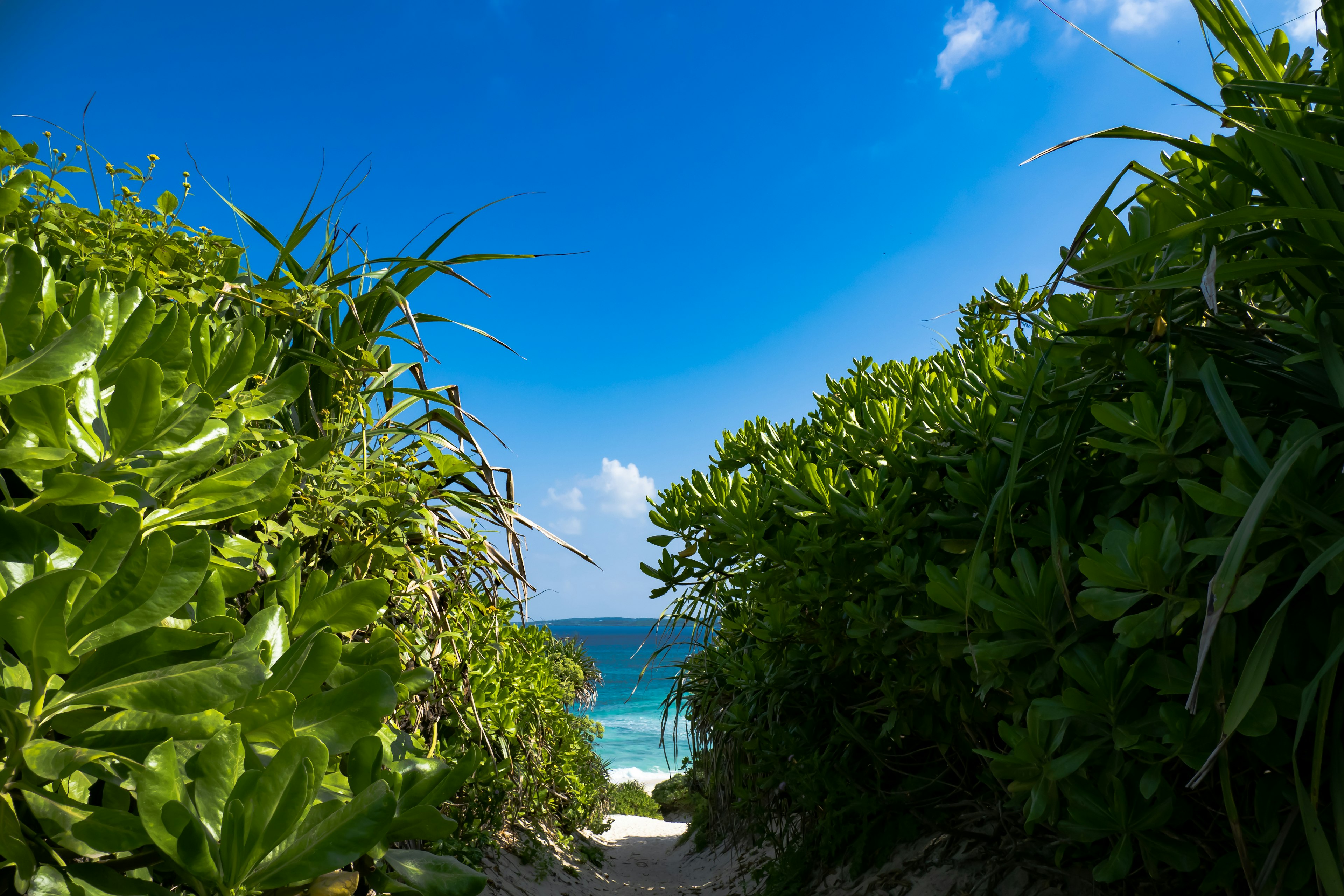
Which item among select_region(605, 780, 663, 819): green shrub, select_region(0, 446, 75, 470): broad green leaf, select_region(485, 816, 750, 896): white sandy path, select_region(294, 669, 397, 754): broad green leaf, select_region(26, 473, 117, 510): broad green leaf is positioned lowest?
select_region(605, 780, 663, 819): green shrub

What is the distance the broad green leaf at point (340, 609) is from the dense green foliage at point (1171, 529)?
118 cm

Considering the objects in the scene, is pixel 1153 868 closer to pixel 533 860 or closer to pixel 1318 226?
pixel 1318 226

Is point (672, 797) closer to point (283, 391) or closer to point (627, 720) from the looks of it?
point (283, 391)

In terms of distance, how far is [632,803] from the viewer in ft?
52.0

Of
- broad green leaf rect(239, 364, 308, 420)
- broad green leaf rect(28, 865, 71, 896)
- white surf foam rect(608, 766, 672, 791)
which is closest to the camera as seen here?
broad green leaf rect(28, 865, 71, 896)

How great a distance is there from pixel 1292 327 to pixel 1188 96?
552 mm

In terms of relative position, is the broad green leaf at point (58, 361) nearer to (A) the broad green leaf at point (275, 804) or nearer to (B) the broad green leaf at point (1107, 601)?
(A) the broad green leaf at point (275, 804)

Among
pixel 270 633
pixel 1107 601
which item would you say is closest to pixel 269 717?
pixel 270 633

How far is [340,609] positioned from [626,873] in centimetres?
742

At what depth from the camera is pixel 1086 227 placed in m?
1.43

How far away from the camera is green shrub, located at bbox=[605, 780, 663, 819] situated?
14469 mm

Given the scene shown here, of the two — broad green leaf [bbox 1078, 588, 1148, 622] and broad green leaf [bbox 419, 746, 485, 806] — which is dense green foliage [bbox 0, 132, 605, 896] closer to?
broad green leaf [bbox 419, 746, 485, 806]

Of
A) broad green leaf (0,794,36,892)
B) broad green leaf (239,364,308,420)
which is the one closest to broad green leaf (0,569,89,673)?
broad green leaf (0,794,36,892)

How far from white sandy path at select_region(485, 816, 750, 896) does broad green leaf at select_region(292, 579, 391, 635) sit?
311 centimetres
